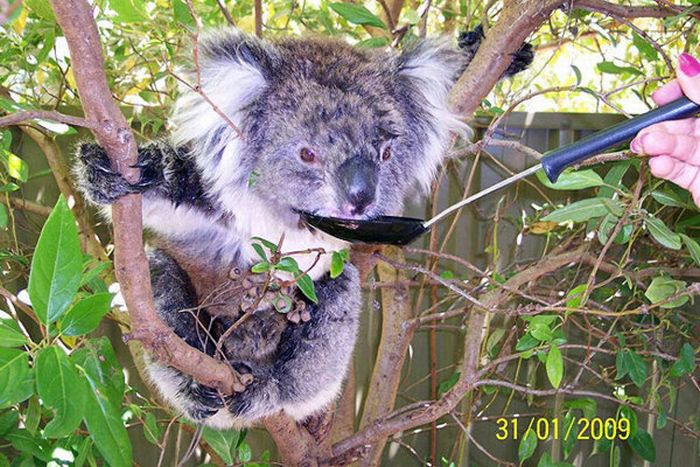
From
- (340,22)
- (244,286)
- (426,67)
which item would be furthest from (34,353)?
(340,22)

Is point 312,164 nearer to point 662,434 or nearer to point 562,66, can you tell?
point 662,434

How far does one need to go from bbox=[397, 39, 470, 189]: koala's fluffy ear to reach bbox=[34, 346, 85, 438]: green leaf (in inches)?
42.8

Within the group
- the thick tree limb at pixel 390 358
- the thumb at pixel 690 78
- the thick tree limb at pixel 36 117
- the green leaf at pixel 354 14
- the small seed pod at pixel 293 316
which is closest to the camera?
the thick tree limb at pixel 36 117

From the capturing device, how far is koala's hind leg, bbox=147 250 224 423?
1770 millimetres

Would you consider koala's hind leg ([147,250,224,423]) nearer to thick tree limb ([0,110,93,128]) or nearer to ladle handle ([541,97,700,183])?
thick tree limb ([0,110,93,128])

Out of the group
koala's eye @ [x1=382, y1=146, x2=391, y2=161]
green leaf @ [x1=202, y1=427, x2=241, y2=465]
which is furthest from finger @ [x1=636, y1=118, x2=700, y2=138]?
green leaf @ [x1=202, y1=427, x2=241, y2=465]

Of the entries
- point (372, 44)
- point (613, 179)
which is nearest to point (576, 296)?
point (613, 179)

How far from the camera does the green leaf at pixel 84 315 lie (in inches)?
42.7

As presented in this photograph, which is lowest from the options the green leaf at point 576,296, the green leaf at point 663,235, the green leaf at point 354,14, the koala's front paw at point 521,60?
the green leaf at point 576,296

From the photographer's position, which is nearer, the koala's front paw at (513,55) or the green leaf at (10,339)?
the green leaf at (10,339)

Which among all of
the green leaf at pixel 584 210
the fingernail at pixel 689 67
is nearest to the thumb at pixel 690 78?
the fingernail at pixel 689 67

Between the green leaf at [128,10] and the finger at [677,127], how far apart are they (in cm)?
98

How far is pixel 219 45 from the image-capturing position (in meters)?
1.52

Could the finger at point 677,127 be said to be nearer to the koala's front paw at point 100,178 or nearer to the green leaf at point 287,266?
the green leaf at point 287,266
